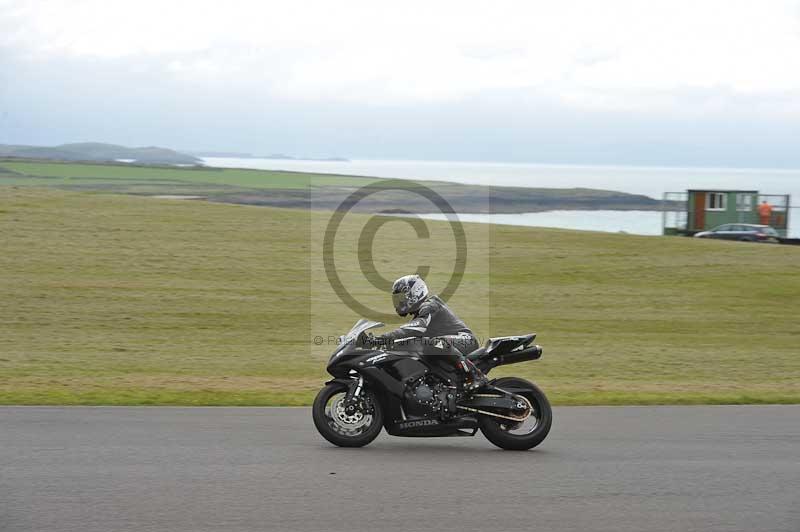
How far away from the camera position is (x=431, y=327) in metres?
9.90

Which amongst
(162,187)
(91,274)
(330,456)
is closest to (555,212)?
(162,187)

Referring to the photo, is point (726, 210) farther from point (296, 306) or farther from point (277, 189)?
point (277, 189)

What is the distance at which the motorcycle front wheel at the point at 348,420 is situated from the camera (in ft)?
32.0

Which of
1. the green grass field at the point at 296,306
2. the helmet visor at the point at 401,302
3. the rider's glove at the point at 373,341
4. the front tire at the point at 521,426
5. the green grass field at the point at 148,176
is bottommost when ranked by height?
the green grass field at the point at 296,306

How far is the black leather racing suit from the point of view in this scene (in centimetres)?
980

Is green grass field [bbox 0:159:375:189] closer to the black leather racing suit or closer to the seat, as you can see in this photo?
the black leather racing suit

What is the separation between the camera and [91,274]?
91.1 feet

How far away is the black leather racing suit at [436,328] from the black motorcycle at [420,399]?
84mm

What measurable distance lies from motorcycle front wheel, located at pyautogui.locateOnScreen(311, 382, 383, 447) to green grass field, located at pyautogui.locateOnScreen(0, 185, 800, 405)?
3.78m

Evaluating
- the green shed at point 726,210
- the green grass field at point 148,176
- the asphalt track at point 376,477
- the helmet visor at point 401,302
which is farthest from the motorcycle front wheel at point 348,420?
the green grass field at point 148,176

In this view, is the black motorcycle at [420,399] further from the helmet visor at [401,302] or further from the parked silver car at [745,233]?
the parked silver car at [745,233]

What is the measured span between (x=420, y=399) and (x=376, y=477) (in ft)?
4.95

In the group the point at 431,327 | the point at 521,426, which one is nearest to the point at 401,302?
the point at 431,327

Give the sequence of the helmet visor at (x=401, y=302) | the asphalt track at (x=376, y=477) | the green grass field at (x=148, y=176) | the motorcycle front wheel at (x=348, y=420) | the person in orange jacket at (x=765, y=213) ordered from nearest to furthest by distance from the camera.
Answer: the asphalt track at (x=376, y=477)
the motorcycle front wheel at (x=348, y=420)
the helmet visor at (x=401, y=302)
the person in orange jacket at (x=765, y=213)
the green grass field at (x=148, y=176)
